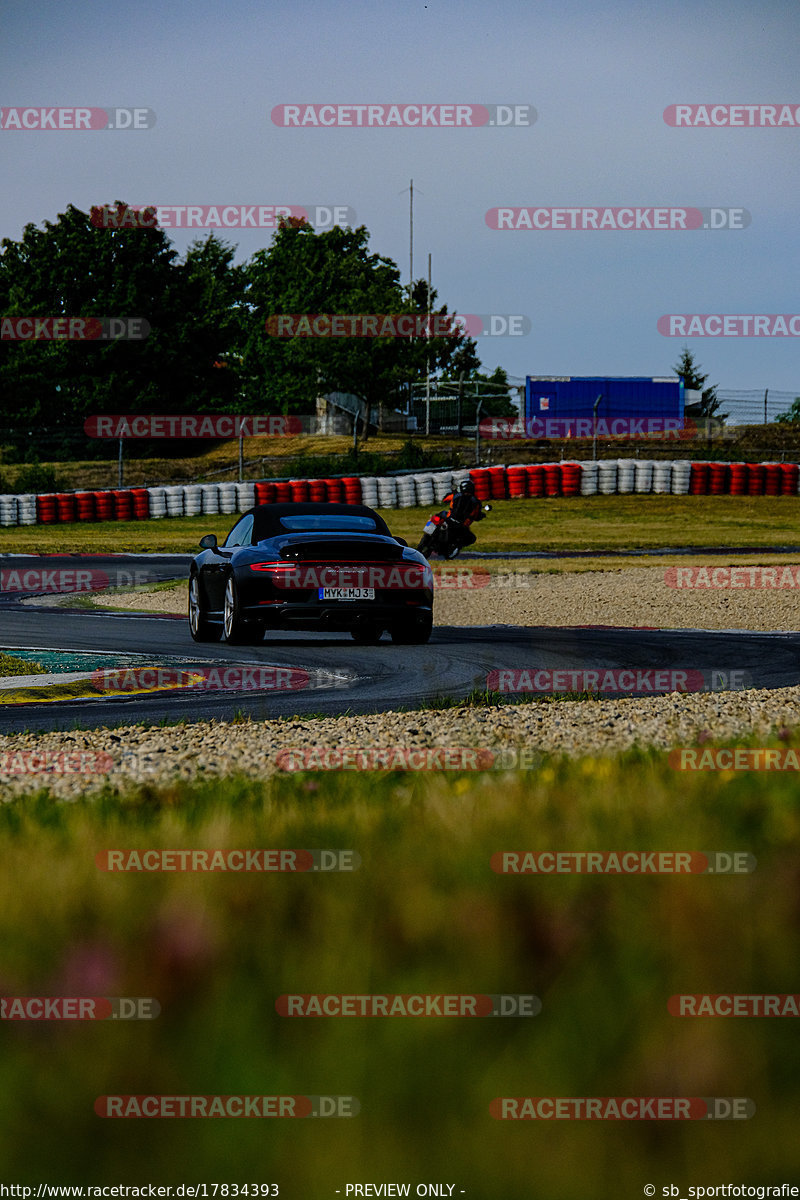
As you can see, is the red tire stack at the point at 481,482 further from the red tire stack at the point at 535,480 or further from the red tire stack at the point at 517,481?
the red tire stack at the point at 535,480

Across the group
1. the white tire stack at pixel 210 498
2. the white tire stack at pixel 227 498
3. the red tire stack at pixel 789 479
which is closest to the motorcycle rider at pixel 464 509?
the white tire stack at pixel 227 498

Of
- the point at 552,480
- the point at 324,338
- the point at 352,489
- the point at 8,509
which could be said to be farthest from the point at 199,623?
the point at 324,338

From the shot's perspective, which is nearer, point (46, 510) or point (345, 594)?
point (345, 594)

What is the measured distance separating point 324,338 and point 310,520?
41.2 meters

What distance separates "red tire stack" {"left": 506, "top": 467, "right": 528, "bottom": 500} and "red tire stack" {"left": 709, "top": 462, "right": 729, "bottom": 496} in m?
6.52

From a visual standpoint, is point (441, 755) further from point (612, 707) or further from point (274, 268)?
point (274, 268)

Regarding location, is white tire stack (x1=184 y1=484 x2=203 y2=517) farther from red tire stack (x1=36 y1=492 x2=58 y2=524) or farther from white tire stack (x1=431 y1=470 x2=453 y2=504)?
white tire stack (x1=431 y1=470 x2=453 y2=504)

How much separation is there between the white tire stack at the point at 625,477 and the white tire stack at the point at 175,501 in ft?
46.4

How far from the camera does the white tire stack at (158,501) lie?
39.1 metres

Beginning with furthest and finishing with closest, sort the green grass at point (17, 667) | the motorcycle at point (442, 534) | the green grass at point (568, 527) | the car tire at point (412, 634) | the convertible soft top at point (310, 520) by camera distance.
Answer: the green grass at point (568, 527) → the motorcycle at point (442, 534) → the car tire at point (412, 634) → the convertible soft top at point (310, 520) → the green grass at point (17, 667)

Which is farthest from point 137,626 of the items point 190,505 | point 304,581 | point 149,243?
point 149,243

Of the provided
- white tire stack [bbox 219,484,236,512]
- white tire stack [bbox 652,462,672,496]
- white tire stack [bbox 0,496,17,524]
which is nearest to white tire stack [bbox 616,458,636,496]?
white tire stack [bbox 652,462,672,496]

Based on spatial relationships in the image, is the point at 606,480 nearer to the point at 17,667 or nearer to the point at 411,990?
the point at 17,667

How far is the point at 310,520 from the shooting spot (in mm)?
12781
